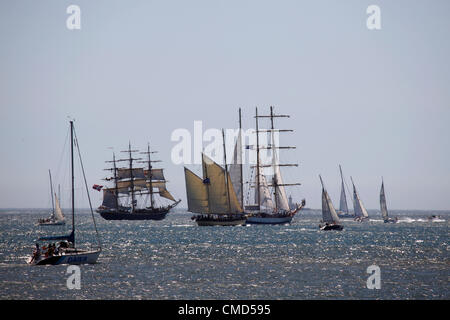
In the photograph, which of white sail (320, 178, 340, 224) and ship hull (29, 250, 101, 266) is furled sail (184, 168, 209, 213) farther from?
ship hull (29, 250, 101, 266)

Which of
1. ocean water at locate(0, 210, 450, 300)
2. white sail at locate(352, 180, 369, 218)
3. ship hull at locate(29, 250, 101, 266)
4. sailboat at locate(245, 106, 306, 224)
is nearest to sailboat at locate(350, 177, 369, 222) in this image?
white sail at locate(352, 180, 369, 218)

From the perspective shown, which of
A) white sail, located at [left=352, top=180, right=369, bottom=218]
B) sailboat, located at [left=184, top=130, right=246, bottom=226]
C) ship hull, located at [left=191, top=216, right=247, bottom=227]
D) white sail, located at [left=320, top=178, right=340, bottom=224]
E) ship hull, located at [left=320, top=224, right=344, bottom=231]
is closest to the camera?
white sail, located at [left=320, top=178, right=340, bottom=224]

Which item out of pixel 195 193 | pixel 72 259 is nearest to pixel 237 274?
pixel 72 259

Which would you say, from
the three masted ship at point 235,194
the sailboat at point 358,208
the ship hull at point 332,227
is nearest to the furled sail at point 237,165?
the three masted ship at point 235,194

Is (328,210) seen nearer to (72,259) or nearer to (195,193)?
(195,193)

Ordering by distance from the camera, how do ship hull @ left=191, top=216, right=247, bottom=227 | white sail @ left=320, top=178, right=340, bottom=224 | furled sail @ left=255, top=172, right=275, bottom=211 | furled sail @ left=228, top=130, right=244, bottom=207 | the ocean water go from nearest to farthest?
the ocean water, white sail @ left=320, top=178, right=340, bottom=224, ship hull @ left=191, top=216, right=247, bottom=227, furled sail @ left=228, top=130, right=244, bottom=207, furled sail @ left=255, top=172, right=275, bottom=211

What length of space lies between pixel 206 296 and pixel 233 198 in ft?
302

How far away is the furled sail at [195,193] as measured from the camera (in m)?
132

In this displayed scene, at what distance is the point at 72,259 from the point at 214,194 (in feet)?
243

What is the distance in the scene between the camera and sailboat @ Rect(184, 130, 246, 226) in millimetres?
130375

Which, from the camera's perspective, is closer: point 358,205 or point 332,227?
point 332,227

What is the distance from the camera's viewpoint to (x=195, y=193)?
438ft
